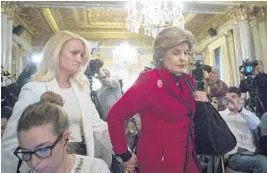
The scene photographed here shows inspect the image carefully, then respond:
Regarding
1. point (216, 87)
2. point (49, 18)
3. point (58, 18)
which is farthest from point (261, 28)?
point (49, 18)

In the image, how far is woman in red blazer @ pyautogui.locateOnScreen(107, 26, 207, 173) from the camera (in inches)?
58.5

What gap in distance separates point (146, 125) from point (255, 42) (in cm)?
652

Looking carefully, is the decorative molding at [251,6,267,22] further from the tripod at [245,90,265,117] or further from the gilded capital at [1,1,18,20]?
the gilded capital at [1,1,18,20]

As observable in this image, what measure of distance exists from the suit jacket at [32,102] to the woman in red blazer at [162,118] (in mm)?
129

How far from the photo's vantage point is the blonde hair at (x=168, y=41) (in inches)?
61.4

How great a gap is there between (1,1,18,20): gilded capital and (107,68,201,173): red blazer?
6115 millimetres

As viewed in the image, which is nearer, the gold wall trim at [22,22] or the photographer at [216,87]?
the photographer at [216,87]

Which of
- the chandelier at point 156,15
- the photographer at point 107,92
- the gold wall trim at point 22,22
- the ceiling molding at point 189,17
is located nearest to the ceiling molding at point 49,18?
the gold wall trim at point 22,22

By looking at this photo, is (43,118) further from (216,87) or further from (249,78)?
(249,78)

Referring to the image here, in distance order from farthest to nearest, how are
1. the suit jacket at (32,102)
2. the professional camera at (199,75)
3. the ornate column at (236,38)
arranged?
the ornate column at (236,38) → the professional camera at (199,75) → the suit jacket at (32,102)

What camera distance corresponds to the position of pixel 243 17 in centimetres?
725

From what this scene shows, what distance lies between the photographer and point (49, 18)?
28.3 ft

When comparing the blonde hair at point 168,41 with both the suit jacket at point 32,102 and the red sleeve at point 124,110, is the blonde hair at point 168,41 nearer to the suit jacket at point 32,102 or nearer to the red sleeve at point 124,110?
the red sleeve at point 124,110

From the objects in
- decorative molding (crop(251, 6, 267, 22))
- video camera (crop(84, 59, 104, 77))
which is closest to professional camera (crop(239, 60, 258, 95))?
video camera (crop(84, 59, 104, 77))
